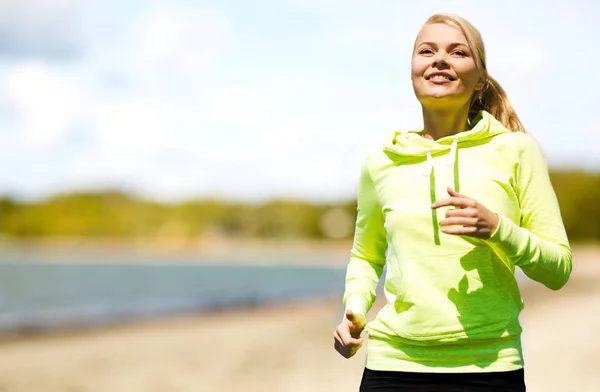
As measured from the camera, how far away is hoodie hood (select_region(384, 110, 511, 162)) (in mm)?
2678

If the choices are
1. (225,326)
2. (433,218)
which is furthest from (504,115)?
(225,326)

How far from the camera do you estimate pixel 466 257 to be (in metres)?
2.63

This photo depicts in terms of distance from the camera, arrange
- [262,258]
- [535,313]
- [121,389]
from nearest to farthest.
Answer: [121,389], [535,313], [262,258]

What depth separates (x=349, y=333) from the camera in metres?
2.69

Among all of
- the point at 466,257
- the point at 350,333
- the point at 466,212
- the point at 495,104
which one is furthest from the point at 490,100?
the point at 350,333

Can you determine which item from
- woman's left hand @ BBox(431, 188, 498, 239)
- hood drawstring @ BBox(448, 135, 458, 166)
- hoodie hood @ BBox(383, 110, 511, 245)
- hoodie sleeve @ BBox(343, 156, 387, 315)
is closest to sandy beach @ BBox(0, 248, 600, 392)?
hoodie sleeve @ BBox(343, 156, 387, 315)

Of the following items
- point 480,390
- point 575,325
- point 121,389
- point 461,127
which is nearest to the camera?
point 480,390

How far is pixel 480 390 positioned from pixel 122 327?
20.5 meters

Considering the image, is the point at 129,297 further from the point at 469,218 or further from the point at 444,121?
the point at 469,218

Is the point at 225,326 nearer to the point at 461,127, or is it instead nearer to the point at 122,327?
the point at 122,327

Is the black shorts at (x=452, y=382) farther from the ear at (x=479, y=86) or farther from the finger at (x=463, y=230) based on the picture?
the ear at (x=479, y=86)

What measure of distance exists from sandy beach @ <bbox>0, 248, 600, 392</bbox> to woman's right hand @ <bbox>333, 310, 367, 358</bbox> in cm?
731

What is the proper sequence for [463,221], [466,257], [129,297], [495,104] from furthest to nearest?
[129,297], [495,104], [466,257], [463,221]

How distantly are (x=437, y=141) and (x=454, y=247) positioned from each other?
0.34 meters
